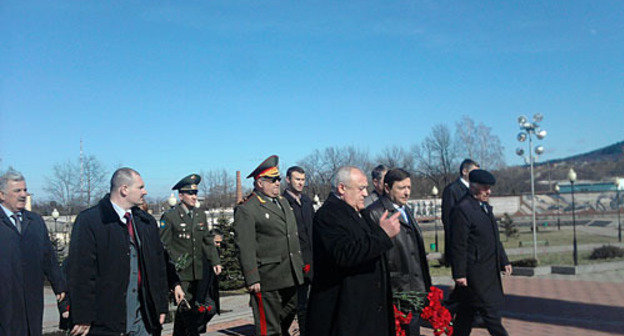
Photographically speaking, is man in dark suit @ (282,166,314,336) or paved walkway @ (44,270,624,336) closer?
man in dark suit @ (282,166,314,336)

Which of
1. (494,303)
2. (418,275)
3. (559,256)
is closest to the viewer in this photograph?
(418,275)

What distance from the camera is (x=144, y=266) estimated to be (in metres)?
4.62

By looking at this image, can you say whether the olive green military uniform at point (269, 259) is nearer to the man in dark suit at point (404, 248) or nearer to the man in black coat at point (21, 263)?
the man in dark suit at point (404, 248)

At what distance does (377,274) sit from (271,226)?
7.30 ft

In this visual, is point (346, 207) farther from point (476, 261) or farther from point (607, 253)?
point (607, 253)

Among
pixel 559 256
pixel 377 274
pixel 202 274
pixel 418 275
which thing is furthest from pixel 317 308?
pixel 559 256

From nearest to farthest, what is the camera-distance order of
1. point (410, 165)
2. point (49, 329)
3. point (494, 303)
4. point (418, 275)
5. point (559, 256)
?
point (418, 275) → point (494, 303) → point (49, 329) → point (559, 256) → point (410, 165)

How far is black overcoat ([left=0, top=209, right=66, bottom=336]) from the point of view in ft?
16.3

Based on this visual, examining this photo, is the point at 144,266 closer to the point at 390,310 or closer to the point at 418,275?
the point at 390,310

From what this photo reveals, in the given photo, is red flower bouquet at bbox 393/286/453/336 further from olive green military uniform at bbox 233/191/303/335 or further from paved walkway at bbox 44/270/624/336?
paved walkway at bbox 44/270/624/336

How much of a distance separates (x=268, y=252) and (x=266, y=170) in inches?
35.4

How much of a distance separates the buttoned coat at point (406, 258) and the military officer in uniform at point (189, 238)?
3.09 meters

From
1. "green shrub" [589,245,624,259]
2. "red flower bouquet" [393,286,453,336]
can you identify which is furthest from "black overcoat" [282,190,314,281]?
"green shrub" [589,245,624,259]

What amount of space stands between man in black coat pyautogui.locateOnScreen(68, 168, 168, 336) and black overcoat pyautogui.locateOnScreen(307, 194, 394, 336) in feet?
4.97
